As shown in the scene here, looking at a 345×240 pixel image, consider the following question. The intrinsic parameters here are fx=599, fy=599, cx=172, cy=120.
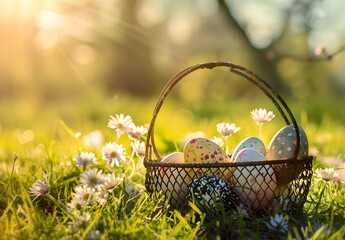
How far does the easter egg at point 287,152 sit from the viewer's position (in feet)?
8.20

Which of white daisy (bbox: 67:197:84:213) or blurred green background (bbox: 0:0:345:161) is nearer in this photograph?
white daisy (bbox: 67:197:84:213)

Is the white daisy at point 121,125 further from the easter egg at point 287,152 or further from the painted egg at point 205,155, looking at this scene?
the easter egg at point 287,152

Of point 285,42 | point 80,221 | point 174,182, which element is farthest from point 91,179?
point 285,42

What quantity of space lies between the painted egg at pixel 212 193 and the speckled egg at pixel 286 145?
0.27 meters

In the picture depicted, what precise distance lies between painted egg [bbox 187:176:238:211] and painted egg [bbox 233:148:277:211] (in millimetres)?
63

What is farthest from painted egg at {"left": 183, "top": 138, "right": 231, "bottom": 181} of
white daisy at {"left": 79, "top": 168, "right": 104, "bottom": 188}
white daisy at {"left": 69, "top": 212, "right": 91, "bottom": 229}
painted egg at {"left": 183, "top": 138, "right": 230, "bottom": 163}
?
white daisy at {"left": 69, "top": 212, "right": 91, "bottom": 229}

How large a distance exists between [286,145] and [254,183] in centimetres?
21

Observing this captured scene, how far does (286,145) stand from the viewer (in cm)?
252

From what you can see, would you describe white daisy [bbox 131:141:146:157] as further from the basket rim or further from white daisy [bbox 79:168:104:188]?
white daisy [bbox 79:168:104:188]

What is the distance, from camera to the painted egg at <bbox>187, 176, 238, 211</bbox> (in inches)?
95.2

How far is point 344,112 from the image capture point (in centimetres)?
855

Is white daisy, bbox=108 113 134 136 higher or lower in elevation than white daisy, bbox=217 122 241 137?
lower

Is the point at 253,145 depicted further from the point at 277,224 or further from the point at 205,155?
the point at 277,224

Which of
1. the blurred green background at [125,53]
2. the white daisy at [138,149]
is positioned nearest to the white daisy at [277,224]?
the white daisy at [138,149]
